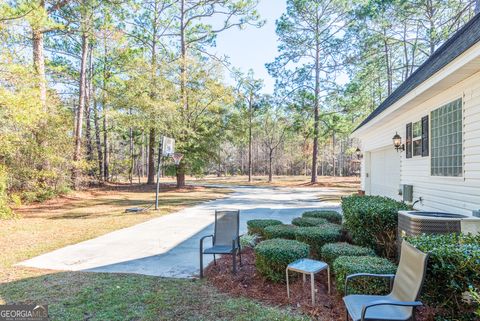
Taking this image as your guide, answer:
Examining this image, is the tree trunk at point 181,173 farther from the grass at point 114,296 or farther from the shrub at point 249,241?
the shrub at point 249,241

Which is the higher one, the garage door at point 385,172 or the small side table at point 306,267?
the garage door at point 385,172

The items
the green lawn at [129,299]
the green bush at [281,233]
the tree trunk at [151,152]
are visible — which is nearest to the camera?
the green lawn at [129,299]

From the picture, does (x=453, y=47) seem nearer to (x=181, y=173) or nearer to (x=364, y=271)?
(x=364, y=271)

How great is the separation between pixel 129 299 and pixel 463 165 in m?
5.06

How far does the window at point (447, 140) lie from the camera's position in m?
4.70

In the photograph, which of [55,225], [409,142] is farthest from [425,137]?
[55,225]

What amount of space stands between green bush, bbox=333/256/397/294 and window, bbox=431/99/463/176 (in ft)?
8.48

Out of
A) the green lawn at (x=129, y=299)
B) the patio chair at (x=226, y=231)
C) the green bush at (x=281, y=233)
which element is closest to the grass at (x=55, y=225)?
the green lawn at (x=129, y=299)

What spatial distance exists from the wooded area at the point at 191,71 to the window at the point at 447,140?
10.4 metres

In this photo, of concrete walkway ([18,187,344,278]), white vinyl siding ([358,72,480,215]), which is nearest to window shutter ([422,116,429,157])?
white vinyl siding ([358,72,480,215])

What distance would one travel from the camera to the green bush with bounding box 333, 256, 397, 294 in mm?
2965

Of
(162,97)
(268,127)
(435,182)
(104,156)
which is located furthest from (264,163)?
(435,182)

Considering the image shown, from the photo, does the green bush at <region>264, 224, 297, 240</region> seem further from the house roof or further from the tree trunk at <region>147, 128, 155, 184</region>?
the tree trunk at <region>147, 128, 155, 184</region>

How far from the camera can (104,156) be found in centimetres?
2270
